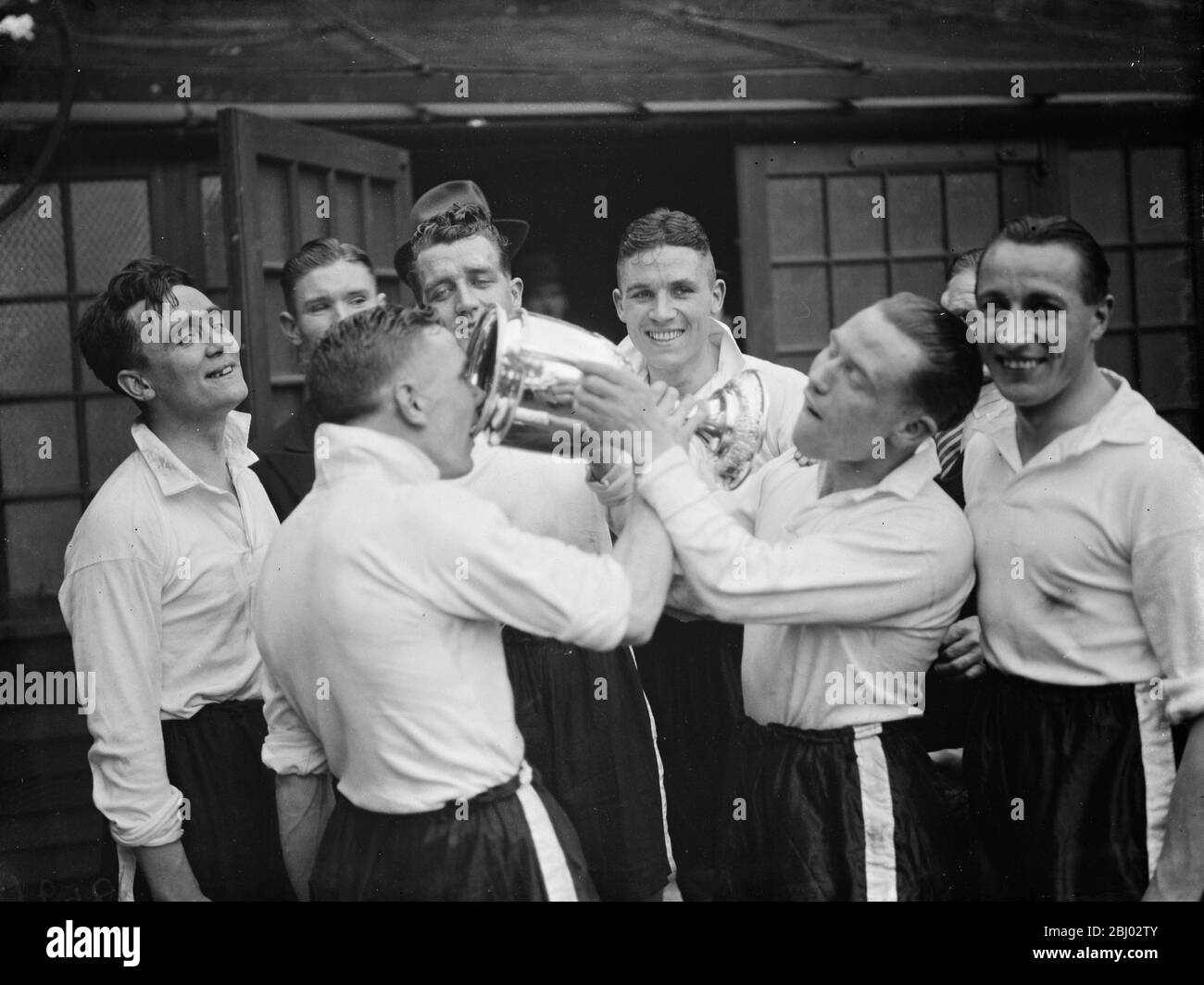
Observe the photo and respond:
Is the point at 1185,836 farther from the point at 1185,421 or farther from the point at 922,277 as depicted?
the point at 922,277

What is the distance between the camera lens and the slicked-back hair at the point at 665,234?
3.48m

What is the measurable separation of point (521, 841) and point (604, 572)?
539 millimetres

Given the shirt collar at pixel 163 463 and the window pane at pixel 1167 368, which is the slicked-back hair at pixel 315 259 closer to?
the shirt collar at pixel 163 463

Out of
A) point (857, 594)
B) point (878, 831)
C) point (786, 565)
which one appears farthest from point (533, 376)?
point (878, 831)

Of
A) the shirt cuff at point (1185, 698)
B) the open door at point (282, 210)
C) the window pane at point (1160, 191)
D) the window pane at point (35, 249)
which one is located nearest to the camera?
the shirt cuff at point (1185, 698)

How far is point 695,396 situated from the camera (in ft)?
10.6

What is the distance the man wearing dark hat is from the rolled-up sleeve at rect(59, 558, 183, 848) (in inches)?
30.7

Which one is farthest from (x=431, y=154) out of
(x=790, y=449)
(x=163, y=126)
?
(x=790, y=449)

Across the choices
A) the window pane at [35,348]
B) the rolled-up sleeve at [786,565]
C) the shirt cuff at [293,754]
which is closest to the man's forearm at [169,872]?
the shirt cuff at [293,754]

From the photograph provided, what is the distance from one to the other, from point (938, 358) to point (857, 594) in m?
0.50

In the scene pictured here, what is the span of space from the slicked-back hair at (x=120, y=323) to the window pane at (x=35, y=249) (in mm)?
1033

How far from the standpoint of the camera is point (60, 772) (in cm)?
406
